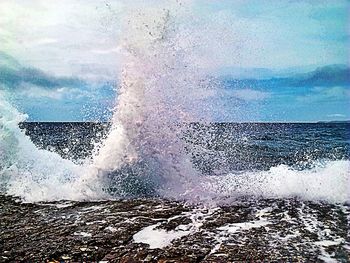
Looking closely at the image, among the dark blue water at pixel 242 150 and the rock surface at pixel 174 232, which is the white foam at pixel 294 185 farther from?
the dark blue water at pixel 242 150

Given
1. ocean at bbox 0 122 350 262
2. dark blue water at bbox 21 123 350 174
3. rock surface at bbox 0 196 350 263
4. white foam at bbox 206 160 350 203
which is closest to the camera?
rock surface at bbox 0 196 350 263

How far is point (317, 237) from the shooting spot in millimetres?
6727

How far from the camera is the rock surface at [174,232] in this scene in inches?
235

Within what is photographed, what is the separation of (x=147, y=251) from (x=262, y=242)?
78.3 inches

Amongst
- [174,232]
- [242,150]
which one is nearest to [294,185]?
[174,232]

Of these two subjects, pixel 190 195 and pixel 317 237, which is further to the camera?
pixel 190 195

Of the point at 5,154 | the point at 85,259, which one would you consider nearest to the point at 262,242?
the point at 85,259

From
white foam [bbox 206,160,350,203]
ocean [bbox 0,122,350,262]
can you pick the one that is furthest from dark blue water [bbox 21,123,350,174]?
ocean [bbox 0,122,350,262]

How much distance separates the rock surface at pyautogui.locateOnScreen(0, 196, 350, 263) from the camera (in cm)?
596

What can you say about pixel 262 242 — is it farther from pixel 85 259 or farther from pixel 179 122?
pixel 179 122

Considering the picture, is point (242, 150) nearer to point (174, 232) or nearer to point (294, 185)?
point (294, 185)

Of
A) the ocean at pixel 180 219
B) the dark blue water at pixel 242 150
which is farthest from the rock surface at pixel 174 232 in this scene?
the dark blue water at pixel 242 150

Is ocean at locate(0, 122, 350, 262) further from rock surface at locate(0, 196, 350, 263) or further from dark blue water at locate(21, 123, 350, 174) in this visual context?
dark blue water at locate(21, 123, 350, 174)

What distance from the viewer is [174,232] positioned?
712 cm
